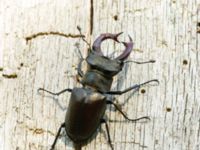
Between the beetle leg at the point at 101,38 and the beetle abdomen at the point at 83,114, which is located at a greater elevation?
the beetle leg at the point at 101,38

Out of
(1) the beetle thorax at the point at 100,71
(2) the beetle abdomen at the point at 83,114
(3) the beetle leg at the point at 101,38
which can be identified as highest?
(3) the beetle leg at the point at 101,38

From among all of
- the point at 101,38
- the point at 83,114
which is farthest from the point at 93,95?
the point at 101,38

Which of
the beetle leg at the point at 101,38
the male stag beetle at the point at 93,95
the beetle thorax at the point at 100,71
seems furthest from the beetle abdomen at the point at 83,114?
the beetle leg at the point at 101,38

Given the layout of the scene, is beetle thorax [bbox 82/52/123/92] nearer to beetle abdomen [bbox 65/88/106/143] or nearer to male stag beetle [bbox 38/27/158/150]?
male stag beetle [bbox 38/27/158/150]

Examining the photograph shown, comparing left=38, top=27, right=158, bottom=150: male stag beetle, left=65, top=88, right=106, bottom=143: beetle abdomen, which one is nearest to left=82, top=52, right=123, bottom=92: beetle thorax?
left=38, top=27, right=158, bottom=150: male stag beetle

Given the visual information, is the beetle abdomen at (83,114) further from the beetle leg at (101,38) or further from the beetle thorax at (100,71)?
the beetle leg at (101,38)

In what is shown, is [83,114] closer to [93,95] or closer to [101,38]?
[93,95]
